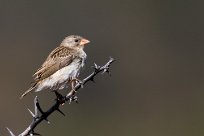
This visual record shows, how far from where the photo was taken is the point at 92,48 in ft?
112

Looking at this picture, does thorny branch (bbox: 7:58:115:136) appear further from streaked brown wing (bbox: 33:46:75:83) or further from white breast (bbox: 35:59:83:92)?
streaked brown wing (bbox: 33:46:75:83)

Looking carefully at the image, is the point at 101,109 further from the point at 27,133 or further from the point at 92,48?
the point at 27,133

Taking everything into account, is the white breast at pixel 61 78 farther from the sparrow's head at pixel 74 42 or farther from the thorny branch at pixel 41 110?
the thorny branch at pixel 41 110

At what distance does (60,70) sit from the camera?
13602mm

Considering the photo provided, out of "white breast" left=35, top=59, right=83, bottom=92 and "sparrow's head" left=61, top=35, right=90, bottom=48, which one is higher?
"sparrow's head" left=61, top=35, right=90, bottom=48

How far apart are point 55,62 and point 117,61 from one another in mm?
20991

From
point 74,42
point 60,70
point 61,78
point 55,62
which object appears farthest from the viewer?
point 74,42

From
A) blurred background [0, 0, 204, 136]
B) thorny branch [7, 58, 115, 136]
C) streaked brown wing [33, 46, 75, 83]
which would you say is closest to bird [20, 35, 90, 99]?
streaked brown wing [33, 46, 75, 83]

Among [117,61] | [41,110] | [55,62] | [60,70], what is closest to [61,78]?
[60,70]

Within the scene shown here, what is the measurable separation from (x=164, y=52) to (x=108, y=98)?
680 centimetres

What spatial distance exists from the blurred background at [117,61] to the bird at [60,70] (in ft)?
34.3

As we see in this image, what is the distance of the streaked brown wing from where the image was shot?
43.8 ft

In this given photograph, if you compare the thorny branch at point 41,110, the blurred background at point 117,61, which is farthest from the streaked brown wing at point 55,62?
the blurred background at point 117,61

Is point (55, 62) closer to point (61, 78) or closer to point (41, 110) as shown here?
point (61, 78)
